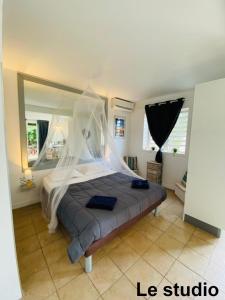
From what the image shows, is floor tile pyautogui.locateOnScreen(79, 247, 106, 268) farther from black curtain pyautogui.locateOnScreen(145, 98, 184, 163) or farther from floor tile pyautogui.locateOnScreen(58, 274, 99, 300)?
black curtain pyautogui.locateOnScreen(145, 98, 184, 163)

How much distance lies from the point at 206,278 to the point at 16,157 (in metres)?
3.32

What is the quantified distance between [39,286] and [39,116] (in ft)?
8.55

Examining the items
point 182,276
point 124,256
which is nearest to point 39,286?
point 124,256

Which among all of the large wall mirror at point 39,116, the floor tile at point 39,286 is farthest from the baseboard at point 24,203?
the floor tile at point 39,286

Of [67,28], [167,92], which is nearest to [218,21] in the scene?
[67,28]

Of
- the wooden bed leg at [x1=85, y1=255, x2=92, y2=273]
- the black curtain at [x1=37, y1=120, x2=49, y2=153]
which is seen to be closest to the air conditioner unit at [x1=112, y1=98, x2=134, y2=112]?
the black curtain at [x1=37, y1=120, x2=49, y2=153]

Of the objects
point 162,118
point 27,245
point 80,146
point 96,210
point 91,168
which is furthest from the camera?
point 162,118

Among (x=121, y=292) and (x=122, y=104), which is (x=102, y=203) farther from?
(x=122, y=104)

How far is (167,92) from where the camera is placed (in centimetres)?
362

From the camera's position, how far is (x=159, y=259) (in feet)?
5.58

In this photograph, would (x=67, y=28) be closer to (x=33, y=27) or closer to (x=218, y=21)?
(x=33, y=27)

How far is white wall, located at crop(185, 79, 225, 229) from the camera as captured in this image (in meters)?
1.99

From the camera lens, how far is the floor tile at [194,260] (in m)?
1.59

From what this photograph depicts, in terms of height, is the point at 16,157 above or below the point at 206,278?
Answer: above
